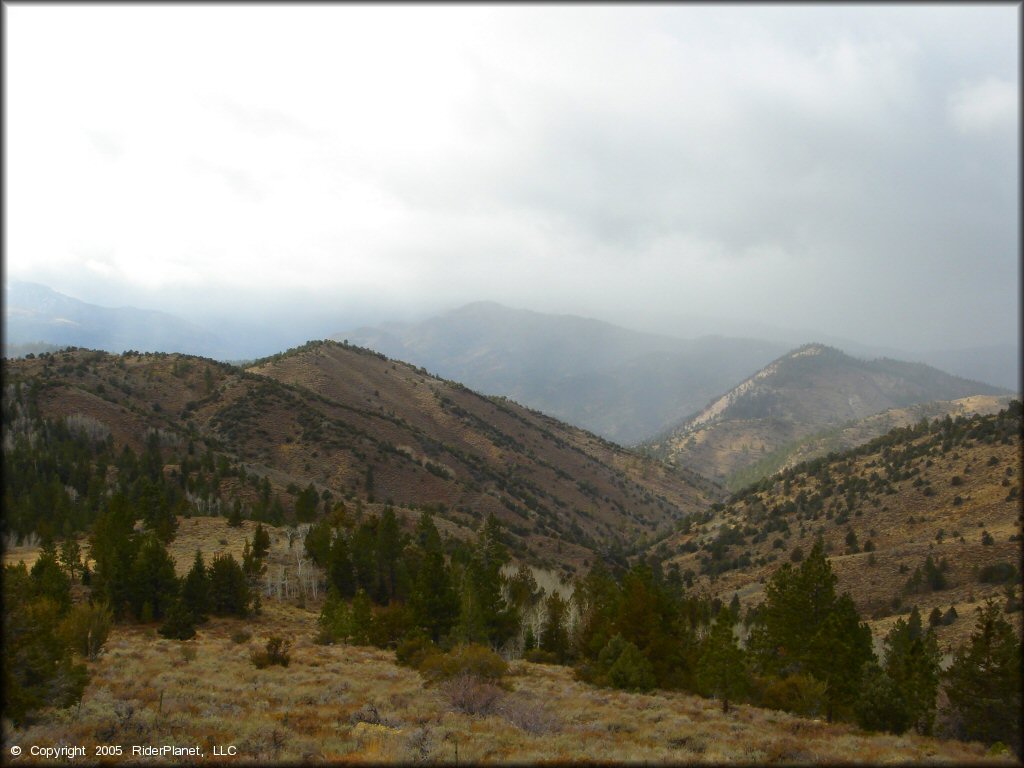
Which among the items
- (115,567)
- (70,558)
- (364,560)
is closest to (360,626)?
(364,560)

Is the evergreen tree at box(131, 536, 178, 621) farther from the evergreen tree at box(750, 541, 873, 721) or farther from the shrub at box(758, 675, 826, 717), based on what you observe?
the evergreen tree at box(750, 541, 873, 721)

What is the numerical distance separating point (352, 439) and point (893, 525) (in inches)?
3730

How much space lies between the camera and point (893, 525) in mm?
80125

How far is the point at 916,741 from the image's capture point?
1916 cm

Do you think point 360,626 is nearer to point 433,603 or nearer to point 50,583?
point 433,603

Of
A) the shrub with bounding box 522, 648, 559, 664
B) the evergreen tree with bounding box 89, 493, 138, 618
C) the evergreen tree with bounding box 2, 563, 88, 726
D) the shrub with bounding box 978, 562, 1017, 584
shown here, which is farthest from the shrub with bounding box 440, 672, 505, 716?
the shrub with bounding box 978, 562, 1017, 584

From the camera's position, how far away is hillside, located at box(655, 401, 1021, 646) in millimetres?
60438

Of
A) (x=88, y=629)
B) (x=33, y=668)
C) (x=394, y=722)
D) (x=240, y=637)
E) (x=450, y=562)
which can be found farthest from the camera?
(x=450, y=562)

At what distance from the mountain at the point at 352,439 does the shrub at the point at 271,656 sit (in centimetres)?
4978

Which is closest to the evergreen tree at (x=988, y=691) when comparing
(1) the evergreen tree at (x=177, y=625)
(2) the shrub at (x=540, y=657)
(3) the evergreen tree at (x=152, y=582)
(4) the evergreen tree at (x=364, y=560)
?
(2) the shrub at (x=540, y=657)

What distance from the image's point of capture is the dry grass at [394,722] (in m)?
14.8

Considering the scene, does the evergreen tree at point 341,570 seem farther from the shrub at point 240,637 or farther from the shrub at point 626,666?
the shrub at point 626,666

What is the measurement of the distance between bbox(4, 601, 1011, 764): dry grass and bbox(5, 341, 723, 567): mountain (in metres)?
54.5

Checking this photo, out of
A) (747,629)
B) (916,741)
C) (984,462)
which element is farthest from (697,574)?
(916,741)
